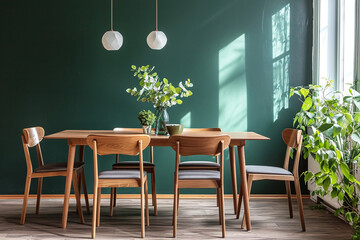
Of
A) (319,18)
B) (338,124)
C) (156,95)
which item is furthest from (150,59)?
(338,124)

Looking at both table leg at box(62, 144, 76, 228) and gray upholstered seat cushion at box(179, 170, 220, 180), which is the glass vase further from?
table leg at box(62, 144, 76, 228)

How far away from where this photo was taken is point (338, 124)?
300cm

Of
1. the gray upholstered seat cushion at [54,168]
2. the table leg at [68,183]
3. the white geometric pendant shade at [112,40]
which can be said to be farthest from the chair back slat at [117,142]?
the white geometric pendant shade at [112,40]

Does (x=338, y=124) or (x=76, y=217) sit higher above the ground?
(x=338, y=124)

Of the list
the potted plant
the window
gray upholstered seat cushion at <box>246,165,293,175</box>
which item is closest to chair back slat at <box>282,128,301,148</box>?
the potted plant

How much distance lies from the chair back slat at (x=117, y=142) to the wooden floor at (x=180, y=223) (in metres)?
0.70

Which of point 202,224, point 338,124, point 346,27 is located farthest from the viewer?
point 346,27

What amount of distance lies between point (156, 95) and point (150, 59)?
1.16m

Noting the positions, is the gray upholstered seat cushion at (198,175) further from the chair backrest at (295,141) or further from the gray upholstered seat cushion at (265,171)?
the chair backrest at (295,141)

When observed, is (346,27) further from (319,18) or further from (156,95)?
(156,95)

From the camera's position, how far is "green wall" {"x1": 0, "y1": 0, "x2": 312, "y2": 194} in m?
4.58

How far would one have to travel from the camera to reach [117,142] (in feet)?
10.1

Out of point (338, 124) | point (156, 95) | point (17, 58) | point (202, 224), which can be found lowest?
point (202, 224)

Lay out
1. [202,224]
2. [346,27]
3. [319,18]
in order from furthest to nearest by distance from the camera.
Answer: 1. [319,18]
2. [346,27]
3. [202,224]
